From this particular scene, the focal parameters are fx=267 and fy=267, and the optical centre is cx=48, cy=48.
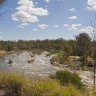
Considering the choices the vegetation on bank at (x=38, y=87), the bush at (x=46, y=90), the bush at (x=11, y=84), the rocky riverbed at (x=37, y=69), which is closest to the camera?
the bush at (x=46, y=90)

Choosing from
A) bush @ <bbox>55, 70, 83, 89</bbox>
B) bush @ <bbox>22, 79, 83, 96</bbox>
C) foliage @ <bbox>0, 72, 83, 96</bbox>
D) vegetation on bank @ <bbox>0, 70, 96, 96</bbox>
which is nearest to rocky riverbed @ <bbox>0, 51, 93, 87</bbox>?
bush @ <bbox>55, 70, 83, 89</bbox>

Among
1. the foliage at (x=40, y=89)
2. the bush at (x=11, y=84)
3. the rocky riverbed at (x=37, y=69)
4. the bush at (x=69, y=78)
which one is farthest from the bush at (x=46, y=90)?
the rocky riverbed at (x=37, y=69)

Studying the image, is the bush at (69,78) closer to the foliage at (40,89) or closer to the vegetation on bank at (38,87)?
the vegetation on bank at (38,87)

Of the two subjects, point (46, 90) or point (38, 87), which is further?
point (38, 87)

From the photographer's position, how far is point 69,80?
1806 centimetres

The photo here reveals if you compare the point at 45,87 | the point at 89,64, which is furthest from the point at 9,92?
the point at 89,64

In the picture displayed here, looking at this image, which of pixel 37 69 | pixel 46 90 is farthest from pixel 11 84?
pixel 37 69

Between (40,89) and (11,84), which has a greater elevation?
(40,89)

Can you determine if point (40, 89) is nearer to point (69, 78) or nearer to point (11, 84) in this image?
point (11, 84)

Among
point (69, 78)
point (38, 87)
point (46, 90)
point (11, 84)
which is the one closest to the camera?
point (46, 90)

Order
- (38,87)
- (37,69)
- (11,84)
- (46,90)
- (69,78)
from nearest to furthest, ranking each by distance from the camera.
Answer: (46,90)
(38,87)
(11,84)
(69,78)
(37,69)

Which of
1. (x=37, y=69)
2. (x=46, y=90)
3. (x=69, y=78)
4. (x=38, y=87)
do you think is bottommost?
(x=37, y=69)

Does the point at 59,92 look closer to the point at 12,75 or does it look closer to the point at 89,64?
the point at 12,75

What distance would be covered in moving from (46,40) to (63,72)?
457ft
